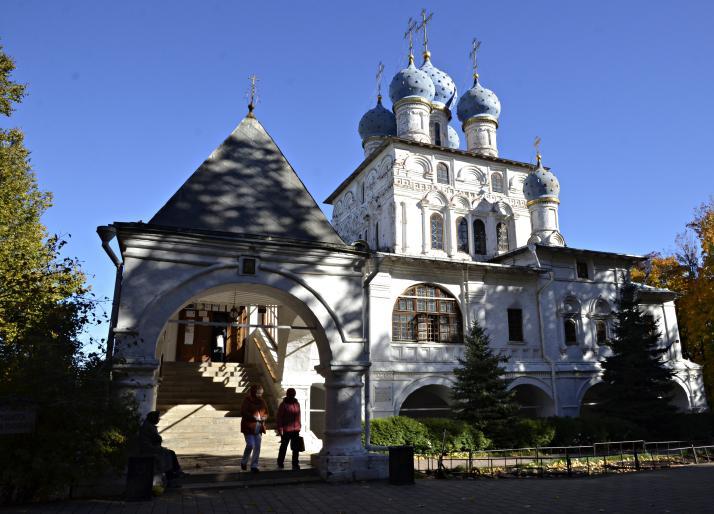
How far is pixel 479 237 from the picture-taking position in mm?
29766

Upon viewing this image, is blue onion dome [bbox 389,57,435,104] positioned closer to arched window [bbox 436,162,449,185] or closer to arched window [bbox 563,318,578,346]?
arched window [bbox 436,162,449,185]

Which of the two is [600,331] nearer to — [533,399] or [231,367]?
[533,399]

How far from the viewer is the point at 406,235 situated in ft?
90.2

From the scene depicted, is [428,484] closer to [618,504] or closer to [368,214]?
[618,504]

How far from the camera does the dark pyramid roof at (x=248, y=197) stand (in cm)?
978

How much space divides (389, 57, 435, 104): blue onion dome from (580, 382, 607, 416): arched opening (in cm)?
1761

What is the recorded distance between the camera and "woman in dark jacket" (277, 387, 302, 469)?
9641 mm

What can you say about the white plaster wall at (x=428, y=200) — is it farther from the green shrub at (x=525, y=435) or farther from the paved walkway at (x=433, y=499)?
the paved walkway at (x=433, y=499)

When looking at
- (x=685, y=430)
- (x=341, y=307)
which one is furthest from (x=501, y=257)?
(x=341, y=307)

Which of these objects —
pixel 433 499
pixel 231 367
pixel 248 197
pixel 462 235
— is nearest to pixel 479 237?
pixel 462 235

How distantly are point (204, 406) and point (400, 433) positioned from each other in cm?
587

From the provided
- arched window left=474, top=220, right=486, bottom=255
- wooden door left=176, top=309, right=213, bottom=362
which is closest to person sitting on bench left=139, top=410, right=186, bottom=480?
wooden door left=176, top=309, right=213, bottom=362

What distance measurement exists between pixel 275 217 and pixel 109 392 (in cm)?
412

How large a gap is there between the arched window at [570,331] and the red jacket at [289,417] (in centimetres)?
1623
